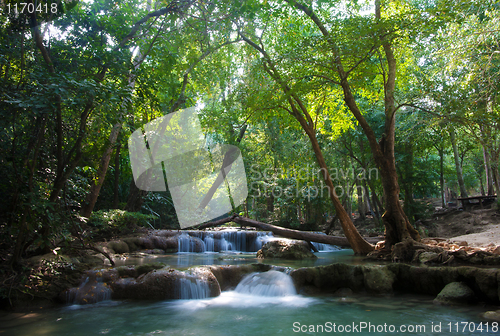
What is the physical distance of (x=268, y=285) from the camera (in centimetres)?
696

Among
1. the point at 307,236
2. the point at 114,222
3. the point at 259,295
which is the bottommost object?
the point at 259,295

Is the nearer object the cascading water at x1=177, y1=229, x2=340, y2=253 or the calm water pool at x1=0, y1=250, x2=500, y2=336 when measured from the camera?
the calm water pool at x1=0, y1=250, x2=500, y2=336

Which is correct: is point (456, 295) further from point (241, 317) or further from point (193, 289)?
point (193, 289)

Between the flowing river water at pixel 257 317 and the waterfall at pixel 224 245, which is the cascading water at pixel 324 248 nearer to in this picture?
the waterfall at pixel 224 245

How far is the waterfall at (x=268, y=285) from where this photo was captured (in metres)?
6.88

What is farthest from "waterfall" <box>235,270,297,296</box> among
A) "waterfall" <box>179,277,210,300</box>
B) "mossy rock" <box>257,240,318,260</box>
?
"mossy rock" <box>257,240,318,260</box>

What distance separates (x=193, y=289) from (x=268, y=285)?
1.69m

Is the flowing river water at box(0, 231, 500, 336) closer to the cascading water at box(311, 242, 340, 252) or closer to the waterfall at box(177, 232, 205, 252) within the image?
the waterfall at box(177, 232, 205, 252)

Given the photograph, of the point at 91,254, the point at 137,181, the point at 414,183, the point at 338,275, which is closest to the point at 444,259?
the point at 338,275

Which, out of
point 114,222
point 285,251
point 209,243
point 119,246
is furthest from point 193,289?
point 209,243

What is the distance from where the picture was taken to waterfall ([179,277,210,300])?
6340mm

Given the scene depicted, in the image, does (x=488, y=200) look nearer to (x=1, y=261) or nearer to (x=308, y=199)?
(x=308, y=199)

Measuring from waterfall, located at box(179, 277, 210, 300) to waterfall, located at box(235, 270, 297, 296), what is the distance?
0.94m

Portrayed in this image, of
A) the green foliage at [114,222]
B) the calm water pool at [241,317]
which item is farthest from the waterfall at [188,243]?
the calm water pool at [241,317]
